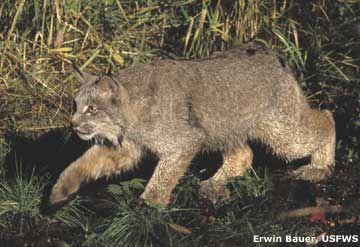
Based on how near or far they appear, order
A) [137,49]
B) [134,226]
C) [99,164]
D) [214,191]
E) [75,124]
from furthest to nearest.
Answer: [137,49] < [99,164] < [214,191] < [75,124] < [134,226]

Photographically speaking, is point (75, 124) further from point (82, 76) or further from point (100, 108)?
point (82, 76)

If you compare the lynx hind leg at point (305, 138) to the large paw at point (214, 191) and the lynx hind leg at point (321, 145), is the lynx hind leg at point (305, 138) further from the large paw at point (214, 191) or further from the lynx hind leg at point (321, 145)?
the large paw at point (214, 191)

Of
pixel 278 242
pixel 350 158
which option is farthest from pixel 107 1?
pixel 278 242

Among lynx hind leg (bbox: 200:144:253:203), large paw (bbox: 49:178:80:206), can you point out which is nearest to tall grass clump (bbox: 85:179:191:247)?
large paw (bbox: 49:178:80:206)

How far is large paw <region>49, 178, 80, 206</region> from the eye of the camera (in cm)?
576

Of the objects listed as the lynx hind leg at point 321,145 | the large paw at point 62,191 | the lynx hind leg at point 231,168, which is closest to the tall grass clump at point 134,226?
the large paw at point 62,191

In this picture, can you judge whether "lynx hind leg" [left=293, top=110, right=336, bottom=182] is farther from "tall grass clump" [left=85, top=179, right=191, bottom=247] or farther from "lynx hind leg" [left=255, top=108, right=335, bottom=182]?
"tall grass clump" [left=85, top=179, right=191, bottom=247]

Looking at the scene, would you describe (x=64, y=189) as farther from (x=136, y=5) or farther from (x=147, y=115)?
(x=136, y=5)

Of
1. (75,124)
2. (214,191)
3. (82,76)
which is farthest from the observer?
(214,191)

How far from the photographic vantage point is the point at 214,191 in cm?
609

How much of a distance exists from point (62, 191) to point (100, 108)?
0.69 metres

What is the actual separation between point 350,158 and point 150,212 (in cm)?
217

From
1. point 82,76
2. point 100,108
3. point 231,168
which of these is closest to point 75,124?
point 100,108
